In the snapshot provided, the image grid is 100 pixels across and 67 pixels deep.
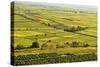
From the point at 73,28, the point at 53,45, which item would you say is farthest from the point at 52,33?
the point at 73,28

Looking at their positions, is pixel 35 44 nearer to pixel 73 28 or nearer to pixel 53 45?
pixel 53 45

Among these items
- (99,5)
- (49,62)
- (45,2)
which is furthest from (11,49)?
(99,5)

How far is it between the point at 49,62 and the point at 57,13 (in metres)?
0.46

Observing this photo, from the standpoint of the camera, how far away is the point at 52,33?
214 centimetres

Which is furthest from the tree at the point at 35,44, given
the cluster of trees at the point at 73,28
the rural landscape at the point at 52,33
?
the cluster of trees at the point at 73,28

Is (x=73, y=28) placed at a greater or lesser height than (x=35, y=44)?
greater

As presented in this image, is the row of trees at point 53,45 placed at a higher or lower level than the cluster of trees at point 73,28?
lower

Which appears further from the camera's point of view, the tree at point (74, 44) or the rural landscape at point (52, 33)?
the tree at point (74, 44)

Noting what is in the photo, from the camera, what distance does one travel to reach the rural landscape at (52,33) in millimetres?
2021

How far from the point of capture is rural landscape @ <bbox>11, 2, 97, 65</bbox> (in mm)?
2021

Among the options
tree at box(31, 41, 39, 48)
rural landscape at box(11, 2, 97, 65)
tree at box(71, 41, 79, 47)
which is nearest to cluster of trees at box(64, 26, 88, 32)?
rural landscape at box(11, 2, 97, 65)

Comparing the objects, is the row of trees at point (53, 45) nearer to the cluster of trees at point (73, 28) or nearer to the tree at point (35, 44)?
the tree at point (35, 44)

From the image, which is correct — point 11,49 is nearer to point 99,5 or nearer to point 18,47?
point 18,47
